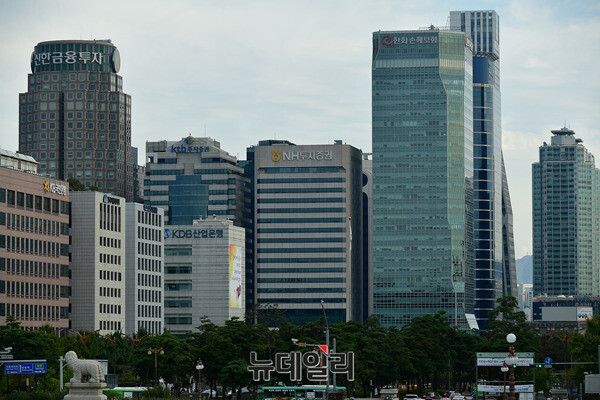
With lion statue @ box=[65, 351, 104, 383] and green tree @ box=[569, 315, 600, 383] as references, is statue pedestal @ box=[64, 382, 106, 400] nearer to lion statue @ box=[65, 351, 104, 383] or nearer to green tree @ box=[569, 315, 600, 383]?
lion statue @ box=[65, 351, 104, 383]

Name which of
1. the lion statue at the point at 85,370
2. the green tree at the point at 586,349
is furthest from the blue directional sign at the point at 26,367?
the green tree at the point at 586,349

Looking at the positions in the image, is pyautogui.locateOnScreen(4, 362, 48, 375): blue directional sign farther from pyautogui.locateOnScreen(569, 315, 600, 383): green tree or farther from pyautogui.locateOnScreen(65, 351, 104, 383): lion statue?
pyautogui.locateOnScreen(569, 315, 600, 383): green tree

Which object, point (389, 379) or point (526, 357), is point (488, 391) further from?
point (389, 379)

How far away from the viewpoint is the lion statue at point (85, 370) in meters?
79.9

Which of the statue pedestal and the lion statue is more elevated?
the lion statue

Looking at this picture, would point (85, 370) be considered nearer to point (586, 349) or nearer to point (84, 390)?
point (84, 390)

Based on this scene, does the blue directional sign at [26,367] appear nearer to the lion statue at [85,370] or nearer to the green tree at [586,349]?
the lion statue at [85,370]

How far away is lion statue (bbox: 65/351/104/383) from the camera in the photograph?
3147 inches

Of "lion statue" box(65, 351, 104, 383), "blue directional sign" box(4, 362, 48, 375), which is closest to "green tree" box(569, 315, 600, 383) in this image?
"blue directional sign" box(4, 362, 48, 375)

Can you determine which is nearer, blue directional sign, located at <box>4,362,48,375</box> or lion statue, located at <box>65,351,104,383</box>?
lion statue, located at <box>65,351,104,383</box>

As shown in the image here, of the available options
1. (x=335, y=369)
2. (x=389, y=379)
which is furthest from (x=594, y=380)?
A: (x=389, y=379)

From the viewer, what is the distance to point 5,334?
14938 centimetres

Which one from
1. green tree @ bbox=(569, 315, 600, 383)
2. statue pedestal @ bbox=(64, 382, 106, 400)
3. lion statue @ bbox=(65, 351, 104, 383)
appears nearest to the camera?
statue pedestal @ bbox=(64, 382, 106, 400)

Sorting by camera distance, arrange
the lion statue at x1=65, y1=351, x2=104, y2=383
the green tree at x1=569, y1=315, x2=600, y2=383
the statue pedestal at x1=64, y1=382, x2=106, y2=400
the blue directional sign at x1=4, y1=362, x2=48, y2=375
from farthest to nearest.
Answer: the green tree at x1=569, y1=315, x2=600, y2=383 → the blue directional sign at x1=4, y1=362, x2=48, y2=375 → the lion statue at x1=65, y1=351, x2=104, y2=383 → the statue pedestal at x1=64, y1=382, x2=106, y2=400
